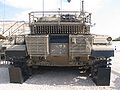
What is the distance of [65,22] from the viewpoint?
1065cm

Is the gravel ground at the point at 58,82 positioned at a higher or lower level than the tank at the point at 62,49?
lower

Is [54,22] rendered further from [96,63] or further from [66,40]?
[96,63]

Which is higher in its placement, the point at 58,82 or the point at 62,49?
the point at 62,49

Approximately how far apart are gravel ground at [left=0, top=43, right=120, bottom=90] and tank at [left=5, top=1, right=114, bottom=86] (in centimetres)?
32

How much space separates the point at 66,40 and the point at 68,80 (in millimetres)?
1409

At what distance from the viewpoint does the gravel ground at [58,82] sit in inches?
358

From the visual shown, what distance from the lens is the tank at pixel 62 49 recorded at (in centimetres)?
942

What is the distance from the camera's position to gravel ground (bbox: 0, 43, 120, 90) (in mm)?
9086

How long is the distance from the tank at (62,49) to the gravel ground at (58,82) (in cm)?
32

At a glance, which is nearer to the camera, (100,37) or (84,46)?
(84,46)

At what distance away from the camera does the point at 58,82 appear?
32.9 ft

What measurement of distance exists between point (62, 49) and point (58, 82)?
1144 millimetres

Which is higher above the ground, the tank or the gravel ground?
the tank

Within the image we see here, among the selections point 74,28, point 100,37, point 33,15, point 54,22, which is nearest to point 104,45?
point 100,37
